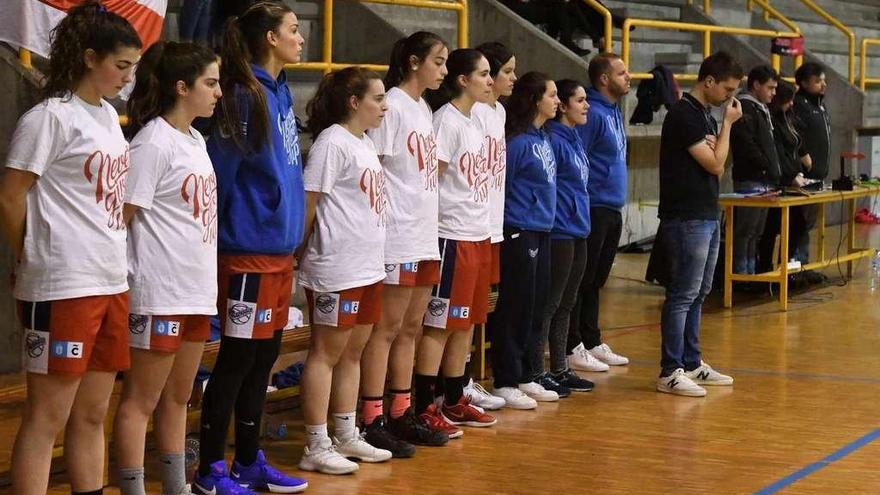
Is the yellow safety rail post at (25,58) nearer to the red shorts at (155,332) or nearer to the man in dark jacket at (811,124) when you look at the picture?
the red shorts at (155,332)

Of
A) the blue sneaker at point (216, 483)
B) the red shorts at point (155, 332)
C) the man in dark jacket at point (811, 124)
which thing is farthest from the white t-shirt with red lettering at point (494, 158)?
the man in dark jacket at point (811, 124)

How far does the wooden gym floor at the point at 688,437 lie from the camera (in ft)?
16.8

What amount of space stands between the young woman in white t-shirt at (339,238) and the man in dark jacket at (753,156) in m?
5.02

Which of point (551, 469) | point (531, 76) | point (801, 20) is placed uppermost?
point (801, 20)

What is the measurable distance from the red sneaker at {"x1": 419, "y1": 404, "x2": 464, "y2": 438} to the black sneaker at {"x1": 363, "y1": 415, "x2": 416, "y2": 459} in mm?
286

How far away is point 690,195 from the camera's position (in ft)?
22.1

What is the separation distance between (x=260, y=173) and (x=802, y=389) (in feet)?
11.0

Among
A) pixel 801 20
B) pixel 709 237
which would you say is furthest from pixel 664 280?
pixel 801 20

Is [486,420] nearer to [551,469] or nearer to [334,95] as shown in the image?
[551,469]

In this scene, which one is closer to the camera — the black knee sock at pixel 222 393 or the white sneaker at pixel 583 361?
the black knee sock at pixel 222 393

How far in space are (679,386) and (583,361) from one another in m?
0.74

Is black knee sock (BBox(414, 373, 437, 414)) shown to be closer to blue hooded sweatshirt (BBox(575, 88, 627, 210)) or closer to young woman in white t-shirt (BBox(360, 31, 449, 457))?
young woman in white t-shirt (BBox(360, 31, 449, 457))

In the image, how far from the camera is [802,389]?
6.91 meters

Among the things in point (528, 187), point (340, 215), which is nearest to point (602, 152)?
point (528, 187)
